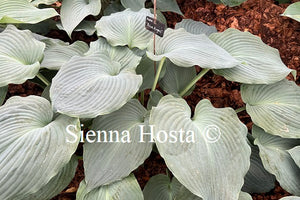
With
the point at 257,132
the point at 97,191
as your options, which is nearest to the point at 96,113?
the point at 97,191

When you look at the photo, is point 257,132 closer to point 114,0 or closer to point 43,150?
point 43,150

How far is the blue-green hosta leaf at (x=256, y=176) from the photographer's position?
135 centimetres

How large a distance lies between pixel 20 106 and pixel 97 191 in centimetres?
40

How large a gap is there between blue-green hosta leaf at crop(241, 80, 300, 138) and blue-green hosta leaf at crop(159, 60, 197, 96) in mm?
263

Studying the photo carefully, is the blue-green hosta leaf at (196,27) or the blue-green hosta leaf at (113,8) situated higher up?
the blue-green hosta leaf at (196,27)

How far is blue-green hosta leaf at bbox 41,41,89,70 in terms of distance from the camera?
4.55 feet

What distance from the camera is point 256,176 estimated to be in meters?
1.35

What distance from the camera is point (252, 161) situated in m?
1.36

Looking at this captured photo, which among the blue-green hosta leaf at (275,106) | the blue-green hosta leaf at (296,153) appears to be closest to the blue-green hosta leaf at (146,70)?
the blue-green hosta leaf at (275,106)

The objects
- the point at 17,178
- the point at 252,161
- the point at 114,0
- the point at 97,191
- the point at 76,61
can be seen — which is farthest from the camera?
the point at 114,0

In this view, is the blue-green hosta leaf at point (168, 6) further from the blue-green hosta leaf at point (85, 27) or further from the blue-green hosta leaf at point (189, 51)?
the blue-green hosta leaf at point (189, 51)

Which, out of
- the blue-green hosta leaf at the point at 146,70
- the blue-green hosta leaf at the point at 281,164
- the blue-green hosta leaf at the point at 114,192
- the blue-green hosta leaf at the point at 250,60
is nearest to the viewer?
the blue-green hosta leaf at the point at 114,192

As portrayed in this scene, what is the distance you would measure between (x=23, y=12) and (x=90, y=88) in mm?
722

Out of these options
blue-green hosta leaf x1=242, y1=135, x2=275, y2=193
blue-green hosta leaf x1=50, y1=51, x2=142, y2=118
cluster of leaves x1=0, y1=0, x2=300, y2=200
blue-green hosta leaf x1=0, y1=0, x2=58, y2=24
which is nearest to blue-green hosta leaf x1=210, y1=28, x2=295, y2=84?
cluster of leaves x1=0, y1=0, x2=300, y2=200
